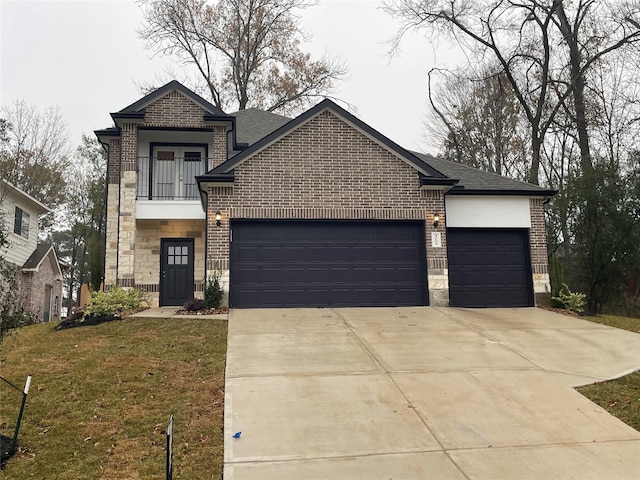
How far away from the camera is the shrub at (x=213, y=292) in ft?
38.2

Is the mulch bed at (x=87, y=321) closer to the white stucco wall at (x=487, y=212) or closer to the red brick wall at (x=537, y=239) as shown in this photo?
the white stucco wall at (x=487, y=212)

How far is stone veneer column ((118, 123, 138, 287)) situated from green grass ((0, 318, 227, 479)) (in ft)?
17.2

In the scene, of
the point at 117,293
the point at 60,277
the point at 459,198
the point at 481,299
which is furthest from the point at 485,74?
the point at 60,277

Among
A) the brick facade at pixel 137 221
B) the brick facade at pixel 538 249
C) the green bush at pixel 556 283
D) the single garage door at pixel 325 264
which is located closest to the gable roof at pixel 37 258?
the brick facade at pixel 137 221

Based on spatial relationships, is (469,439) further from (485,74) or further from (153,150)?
(485,74)

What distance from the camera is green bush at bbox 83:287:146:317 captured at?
441 inches

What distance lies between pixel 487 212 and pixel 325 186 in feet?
16.2

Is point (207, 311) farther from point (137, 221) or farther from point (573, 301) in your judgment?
point (573, 301)

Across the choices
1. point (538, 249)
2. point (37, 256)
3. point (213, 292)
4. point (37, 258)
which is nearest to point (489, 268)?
point (538, 249)

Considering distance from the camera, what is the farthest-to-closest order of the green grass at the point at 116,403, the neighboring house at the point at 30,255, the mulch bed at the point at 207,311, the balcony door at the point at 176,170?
the neighboring house at the point at 30,255 < the balcony door at the point at 176,170 < the mulch bed at the point at 207,311 < the green grass at the point at 116,403

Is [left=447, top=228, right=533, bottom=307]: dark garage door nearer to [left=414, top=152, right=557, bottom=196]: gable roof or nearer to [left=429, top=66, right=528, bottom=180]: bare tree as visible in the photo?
[left=414, top=152, right=557, bottom=196]: gable roof

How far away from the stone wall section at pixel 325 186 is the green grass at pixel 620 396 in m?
6.03

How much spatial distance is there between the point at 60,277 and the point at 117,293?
14870mm

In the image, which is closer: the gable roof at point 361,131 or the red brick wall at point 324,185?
the red brick wall at point 324,185
